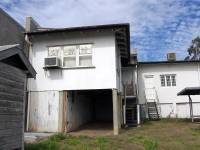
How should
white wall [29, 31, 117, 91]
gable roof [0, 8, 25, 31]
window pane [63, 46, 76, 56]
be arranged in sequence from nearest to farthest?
1. gable roof [0, 8, 25, 31]
2. white wall [29, 31, 117, 91]
3. window pane [63, 46, 76, 56]

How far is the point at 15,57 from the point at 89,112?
15.0 meters

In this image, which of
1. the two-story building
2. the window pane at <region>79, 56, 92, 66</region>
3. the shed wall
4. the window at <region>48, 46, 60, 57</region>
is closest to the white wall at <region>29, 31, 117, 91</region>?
the two-story building

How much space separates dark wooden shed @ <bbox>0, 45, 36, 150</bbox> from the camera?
26.7ft

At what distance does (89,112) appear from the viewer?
23.5 meters

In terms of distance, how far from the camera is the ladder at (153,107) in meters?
22.8

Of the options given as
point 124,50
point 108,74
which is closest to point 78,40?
point 108,74

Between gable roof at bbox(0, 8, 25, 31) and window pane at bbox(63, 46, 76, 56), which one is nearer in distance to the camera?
gable roof at bbox(0, 8, 25, 31)

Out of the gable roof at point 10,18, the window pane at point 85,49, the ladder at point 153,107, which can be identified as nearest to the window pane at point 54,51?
the window pane at point 85,49

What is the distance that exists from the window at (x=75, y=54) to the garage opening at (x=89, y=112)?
182 centimetres

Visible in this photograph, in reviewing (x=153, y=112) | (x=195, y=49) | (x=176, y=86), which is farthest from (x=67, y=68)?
(x=195, y=49)

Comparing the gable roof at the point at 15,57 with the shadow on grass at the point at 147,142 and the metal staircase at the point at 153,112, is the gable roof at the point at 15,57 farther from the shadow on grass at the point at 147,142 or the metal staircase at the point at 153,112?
the metal staircase at the point at 153,112

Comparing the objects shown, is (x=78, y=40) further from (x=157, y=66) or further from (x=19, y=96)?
(x=157, y=66)

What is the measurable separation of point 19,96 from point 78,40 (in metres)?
7.33

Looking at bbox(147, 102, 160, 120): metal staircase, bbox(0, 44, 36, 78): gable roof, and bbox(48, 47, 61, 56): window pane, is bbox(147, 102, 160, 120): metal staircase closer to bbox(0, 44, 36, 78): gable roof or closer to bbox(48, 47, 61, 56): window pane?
bbox(48, 47, 61, 56): window pane
